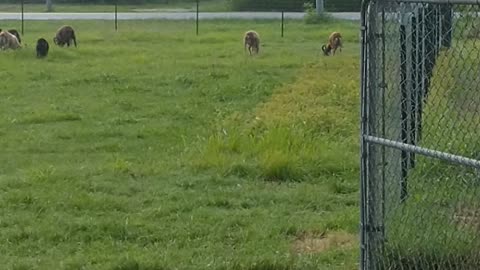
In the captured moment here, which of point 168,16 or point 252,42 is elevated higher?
point 168,16

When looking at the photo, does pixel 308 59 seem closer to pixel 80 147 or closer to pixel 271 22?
pixel 80 147

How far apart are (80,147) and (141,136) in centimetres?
94

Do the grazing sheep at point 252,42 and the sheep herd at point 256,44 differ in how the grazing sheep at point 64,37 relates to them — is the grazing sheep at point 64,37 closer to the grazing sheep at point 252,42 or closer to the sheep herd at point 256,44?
the sheep herd at point 256,44

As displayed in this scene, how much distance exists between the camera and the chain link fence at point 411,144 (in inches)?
237

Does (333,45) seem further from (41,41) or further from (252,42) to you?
(41,41)

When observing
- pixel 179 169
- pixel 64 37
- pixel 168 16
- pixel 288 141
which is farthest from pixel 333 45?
pixel 168 16

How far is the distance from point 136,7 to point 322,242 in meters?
44.4

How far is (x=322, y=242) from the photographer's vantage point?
301 inches

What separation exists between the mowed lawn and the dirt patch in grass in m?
0.01

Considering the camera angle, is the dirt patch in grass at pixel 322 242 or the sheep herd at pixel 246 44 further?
the sheep herd at pixel 246 44

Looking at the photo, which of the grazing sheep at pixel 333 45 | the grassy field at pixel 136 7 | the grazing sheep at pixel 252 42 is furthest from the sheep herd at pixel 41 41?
the grassy field at pixel 136 7

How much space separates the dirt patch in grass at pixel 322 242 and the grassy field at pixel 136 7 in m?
→ 40.0

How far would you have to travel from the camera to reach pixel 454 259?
627 centimetres

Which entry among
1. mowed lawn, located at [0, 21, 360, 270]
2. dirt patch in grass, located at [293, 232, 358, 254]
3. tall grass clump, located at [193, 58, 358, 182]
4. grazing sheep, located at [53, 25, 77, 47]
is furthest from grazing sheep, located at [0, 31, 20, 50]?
dirt patch in grass, located at [293, 232, 358, 254]
